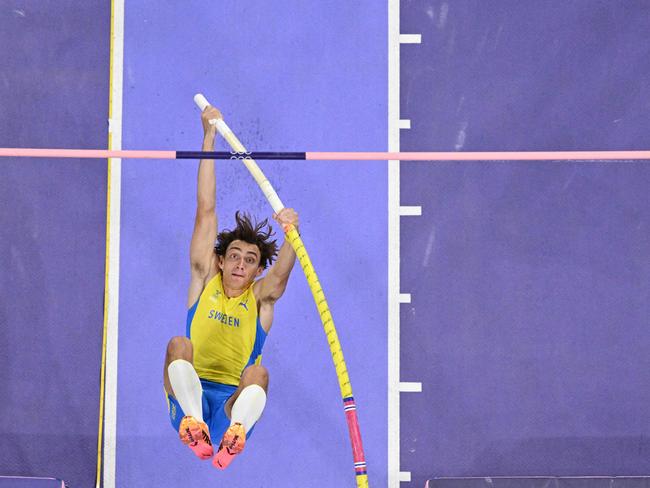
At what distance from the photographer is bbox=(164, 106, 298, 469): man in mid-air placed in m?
5.66

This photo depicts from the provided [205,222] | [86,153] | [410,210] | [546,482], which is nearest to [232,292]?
[205,222]

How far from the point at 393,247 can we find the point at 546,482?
1972 mm

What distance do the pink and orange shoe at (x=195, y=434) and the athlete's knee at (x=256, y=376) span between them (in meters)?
0.45

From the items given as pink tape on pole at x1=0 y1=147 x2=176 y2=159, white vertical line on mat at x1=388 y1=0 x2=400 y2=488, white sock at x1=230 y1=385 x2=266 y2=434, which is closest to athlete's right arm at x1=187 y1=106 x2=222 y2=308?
Answer: pink tape on pole at x1=0 y1=147 x2=176 y2=159

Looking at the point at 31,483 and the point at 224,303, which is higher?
the point at 224,303

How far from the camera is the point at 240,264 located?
5.73 metres

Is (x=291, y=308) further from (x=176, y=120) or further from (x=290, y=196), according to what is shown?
(x=176, y=120)

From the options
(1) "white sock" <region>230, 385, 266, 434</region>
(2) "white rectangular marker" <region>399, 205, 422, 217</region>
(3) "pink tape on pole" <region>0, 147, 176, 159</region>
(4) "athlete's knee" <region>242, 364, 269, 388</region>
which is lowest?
(1) "white sock" <region>230, 385, 266, 434</region>

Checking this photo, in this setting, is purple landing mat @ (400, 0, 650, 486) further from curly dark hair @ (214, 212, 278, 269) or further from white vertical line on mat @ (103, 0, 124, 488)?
white vertical line on mat @ (103, 0, 124, 488)

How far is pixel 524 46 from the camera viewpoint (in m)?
6.67

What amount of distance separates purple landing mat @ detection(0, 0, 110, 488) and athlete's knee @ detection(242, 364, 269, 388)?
138cm

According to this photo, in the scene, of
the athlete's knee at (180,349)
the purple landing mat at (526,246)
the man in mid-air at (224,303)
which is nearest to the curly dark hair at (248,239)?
the man in mid-air at (224,303)

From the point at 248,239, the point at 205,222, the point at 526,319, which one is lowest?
the point at 526,319

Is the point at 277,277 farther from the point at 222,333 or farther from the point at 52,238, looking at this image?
the point at 52,238
